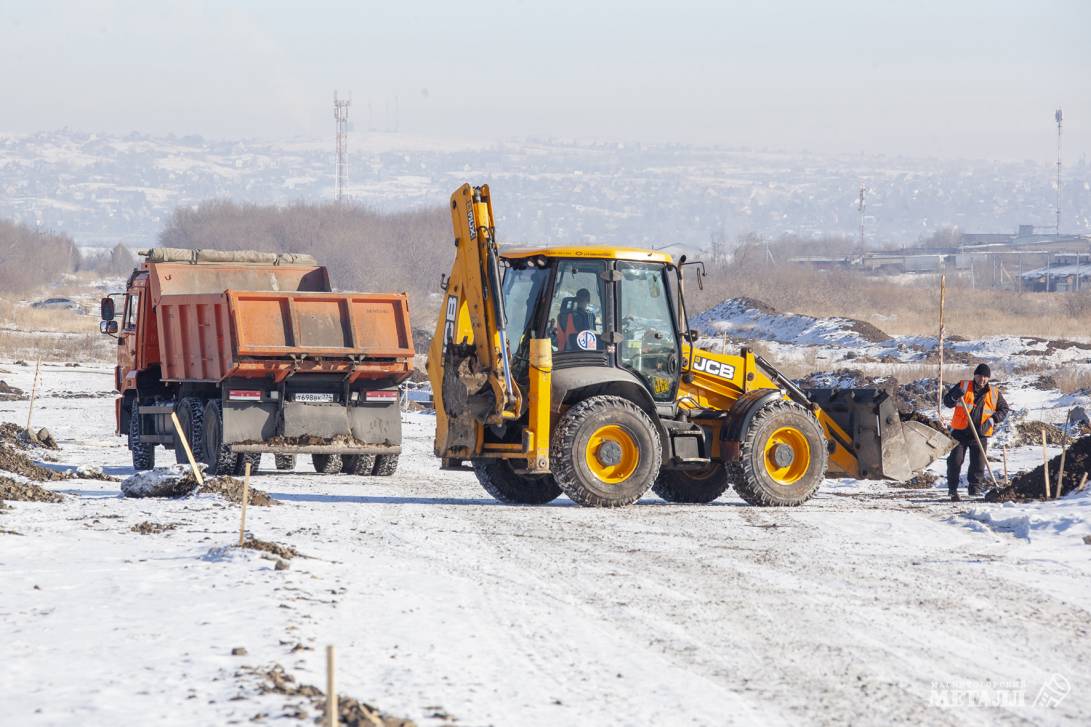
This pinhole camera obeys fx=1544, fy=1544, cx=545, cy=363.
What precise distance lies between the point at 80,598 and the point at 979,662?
207 inches

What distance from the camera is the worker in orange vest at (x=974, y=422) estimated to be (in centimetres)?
1667

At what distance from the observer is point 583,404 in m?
14.7

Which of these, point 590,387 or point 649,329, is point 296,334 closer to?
point 590,387

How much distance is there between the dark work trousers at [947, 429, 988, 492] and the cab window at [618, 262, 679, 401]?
3433 millimetres

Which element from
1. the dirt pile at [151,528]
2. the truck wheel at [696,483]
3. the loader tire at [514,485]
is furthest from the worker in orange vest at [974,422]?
the dirt pile at [151,528]

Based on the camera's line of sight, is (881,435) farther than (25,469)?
No

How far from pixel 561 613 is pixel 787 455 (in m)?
6.65

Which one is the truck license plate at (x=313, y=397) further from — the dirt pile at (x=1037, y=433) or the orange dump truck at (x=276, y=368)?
the dirt pile at (x=1037, y=433)

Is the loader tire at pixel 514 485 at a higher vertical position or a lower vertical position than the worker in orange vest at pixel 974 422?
A: lower

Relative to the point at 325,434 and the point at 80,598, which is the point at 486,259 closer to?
Result: the point at 325,434

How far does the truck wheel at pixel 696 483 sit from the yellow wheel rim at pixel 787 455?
0.95 meters

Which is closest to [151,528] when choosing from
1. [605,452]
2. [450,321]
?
[450,321]

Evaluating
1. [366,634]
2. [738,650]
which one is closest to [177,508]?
[366,634]

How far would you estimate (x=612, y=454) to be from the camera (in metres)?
14.8
